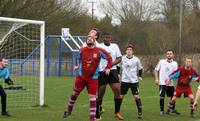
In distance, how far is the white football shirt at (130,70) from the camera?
13656mm

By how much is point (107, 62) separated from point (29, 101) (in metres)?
5.34

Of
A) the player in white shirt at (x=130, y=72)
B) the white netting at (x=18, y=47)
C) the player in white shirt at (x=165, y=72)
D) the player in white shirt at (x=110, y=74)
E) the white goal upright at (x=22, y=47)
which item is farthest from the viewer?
the white netting at (x=18, y=47)

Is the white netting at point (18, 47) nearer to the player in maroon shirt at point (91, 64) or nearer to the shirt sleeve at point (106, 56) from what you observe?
the player in maroon shirt at point (91, 64)

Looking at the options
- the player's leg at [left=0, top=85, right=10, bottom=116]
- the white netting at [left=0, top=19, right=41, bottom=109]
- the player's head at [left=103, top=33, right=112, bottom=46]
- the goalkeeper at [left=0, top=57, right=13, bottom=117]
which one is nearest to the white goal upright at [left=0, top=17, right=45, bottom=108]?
the white netting at [left=0, top=19, right=41, bottom=109]

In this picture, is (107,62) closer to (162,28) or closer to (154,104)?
(154,104)

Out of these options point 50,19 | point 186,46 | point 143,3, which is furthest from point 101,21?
point 186,46

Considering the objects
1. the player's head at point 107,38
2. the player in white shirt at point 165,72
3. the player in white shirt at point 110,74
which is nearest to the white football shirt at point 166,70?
the player in white shirt at point 165,72

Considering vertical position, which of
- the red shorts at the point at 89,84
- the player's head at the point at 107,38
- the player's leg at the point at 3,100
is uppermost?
the player's head at the point at 107,38

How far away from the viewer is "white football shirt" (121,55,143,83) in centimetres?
1366

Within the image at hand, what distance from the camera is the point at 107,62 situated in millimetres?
11984

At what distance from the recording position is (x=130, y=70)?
13664 mm

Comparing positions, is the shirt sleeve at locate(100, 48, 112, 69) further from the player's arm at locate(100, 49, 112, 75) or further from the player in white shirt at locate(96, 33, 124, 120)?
the player in white shirt at locate(96, 33, 124, 120)

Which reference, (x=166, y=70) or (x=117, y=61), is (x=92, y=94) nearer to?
(x=117, y=61)

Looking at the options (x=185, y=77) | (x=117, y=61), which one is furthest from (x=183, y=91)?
(x=117, y=61)
